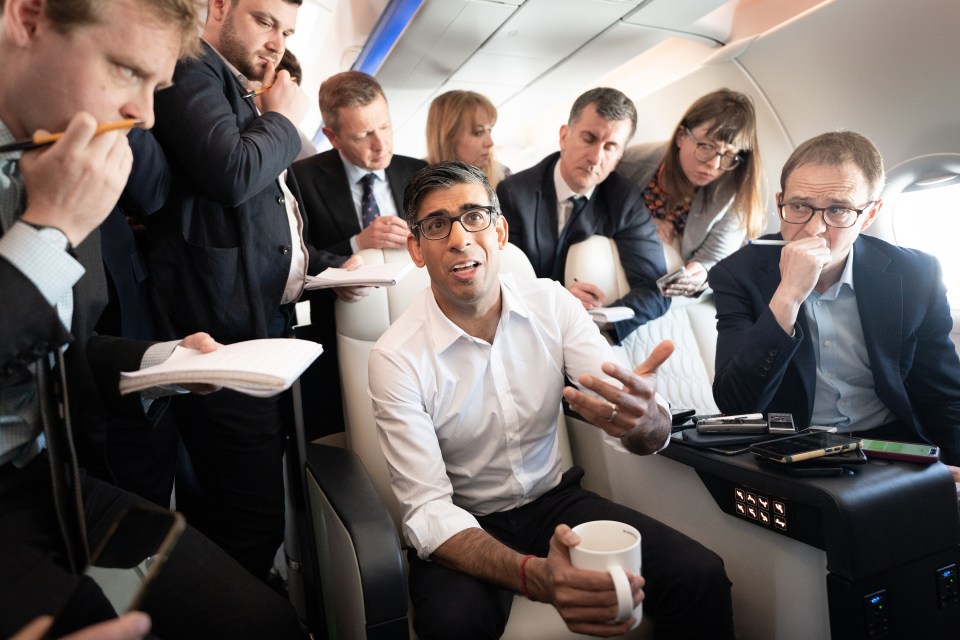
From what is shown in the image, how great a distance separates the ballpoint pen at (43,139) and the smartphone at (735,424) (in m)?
1.43

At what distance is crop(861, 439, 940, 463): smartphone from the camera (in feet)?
4.64

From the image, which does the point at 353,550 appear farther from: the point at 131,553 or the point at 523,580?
the point at 131,553

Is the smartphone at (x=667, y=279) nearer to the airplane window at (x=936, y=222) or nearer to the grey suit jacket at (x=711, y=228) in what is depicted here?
the grey suit jacket at (x=711, y=228)

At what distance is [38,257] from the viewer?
922 millimetres

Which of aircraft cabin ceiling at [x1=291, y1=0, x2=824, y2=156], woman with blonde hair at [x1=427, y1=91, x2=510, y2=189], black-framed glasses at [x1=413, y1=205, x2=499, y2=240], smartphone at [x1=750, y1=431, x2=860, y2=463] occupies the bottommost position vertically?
smartphone at [x1=750, y1=431, x2=860, y2=463]

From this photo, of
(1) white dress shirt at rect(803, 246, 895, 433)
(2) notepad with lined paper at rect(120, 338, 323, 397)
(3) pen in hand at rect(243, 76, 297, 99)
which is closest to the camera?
(2) notepad with lined paper at rect(120, 338, 323, 397)

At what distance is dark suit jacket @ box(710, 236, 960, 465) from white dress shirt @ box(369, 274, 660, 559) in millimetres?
436

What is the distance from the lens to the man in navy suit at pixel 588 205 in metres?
2.67

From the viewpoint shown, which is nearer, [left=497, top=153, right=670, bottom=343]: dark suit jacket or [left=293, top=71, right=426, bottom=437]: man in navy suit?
[left=293, top=71, right=426, bottom=437]: man in navy suit

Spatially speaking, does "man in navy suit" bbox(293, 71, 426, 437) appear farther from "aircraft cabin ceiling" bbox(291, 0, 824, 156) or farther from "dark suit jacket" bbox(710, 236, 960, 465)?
"dark suit jacket" bbox(710, 236, 960, 465)

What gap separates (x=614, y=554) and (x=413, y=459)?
2.18ft

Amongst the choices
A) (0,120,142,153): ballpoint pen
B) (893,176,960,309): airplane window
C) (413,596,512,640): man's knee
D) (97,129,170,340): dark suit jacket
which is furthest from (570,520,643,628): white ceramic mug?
(893,176,960,309): airplane window

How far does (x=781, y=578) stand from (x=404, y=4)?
332cm

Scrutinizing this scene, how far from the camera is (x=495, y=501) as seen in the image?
1.77 m
